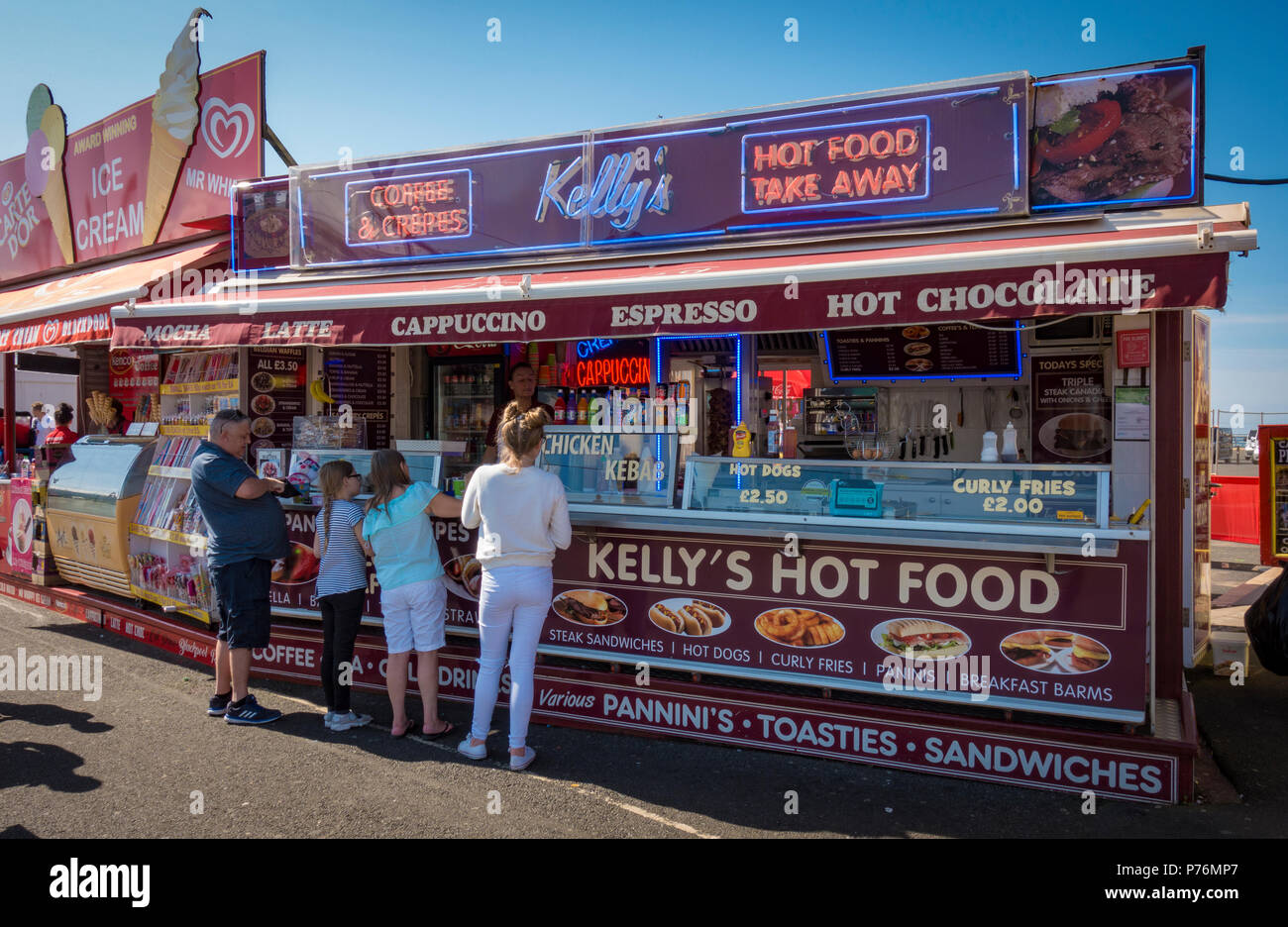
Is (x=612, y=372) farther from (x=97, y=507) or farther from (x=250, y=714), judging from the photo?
(x=97, y=507)

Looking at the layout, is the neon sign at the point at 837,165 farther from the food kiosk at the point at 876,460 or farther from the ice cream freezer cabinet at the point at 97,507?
the ice cream freezer cabinet at the point at 97,507

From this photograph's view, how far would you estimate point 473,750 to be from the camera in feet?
14.9

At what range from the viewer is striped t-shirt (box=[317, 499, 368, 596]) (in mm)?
5035

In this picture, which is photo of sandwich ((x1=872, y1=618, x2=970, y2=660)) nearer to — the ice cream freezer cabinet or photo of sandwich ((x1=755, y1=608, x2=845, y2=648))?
photo of sandwich ((x1=755, y1=608, x2=845, y2=648))

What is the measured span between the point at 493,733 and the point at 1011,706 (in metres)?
2.86

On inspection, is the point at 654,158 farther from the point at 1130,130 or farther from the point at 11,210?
the point at 11,210

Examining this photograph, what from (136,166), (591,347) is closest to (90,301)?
(136,166)

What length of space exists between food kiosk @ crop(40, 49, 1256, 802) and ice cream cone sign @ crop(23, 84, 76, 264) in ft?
22.8

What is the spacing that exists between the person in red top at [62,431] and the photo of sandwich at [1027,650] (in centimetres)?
937

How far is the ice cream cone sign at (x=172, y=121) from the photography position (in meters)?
9.77

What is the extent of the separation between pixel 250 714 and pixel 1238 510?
14.8 metres

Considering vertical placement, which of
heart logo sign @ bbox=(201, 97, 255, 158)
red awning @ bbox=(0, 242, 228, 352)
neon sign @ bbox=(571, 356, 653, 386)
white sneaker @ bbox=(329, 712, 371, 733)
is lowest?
white sneaker @ bbox=(329, 712, 371, 733)

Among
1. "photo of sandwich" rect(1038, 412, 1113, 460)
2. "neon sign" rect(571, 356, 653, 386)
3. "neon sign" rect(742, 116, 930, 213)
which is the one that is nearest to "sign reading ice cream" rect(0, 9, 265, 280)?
"neon sign" rect(571, 356, 653, 386)

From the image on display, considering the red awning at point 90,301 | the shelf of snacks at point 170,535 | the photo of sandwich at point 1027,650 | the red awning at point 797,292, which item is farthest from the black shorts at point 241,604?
the photo of sandwich at point 1027,650
